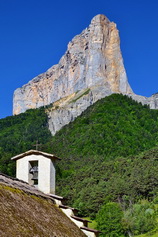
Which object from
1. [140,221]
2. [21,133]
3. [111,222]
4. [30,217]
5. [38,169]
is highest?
[21,133]

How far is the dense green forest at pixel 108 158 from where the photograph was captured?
72.4m

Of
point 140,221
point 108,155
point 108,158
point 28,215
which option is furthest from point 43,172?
point 108,155

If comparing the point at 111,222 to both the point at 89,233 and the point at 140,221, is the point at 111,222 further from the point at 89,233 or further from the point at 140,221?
the point at 89,233

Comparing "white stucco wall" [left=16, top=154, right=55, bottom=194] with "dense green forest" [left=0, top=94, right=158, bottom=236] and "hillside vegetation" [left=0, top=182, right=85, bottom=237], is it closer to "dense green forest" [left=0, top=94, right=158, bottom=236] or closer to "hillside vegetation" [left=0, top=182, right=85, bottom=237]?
"hillside vegetation" [left=0, top=182, right=85, bottom=237]

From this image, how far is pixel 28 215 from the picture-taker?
1431 cm

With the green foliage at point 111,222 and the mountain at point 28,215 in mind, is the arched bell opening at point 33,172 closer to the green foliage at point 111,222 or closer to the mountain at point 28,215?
the mountain at point 28,215

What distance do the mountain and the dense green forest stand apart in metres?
47.8

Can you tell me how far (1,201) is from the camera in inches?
528

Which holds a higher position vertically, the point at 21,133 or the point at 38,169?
the point at 21,133

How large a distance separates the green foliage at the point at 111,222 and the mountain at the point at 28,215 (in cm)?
4757

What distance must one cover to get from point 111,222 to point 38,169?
46.9 m

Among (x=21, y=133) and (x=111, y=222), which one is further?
(x=21, y=133)

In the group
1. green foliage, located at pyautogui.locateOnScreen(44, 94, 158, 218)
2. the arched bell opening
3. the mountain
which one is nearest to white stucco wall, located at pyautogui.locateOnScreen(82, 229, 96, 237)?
the mountain

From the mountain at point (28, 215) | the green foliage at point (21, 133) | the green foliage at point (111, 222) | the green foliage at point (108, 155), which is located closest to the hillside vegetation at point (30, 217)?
the mountain at point (28, 215)
